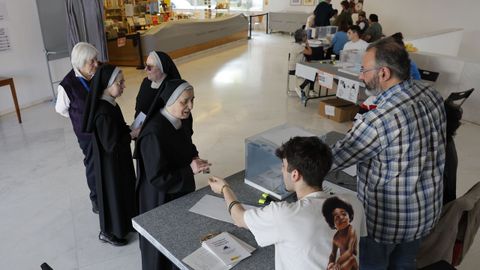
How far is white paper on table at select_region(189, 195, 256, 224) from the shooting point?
200 centimetres

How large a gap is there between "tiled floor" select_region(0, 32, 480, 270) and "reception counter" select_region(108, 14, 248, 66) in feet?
2.01

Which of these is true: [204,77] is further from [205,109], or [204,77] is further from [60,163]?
[60,163]

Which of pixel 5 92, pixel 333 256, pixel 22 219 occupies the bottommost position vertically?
pixel 22 219

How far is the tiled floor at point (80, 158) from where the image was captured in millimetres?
3012

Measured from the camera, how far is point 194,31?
10227mm

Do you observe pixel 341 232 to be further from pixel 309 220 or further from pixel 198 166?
pixel 198 166

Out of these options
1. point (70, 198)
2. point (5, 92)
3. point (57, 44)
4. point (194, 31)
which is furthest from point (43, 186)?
point (194, 31)

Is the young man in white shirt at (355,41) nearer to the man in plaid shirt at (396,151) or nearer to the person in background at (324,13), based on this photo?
the person in background at (324,13)

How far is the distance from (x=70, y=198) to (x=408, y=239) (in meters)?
3.17

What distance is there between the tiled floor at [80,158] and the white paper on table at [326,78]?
59 cm

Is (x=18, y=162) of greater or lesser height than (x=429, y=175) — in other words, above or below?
below

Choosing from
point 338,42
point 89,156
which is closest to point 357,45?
point 338,42

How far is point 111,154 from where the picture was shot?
276 cm

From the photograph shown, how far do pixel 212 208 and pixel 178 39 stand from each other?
824 centimetres
